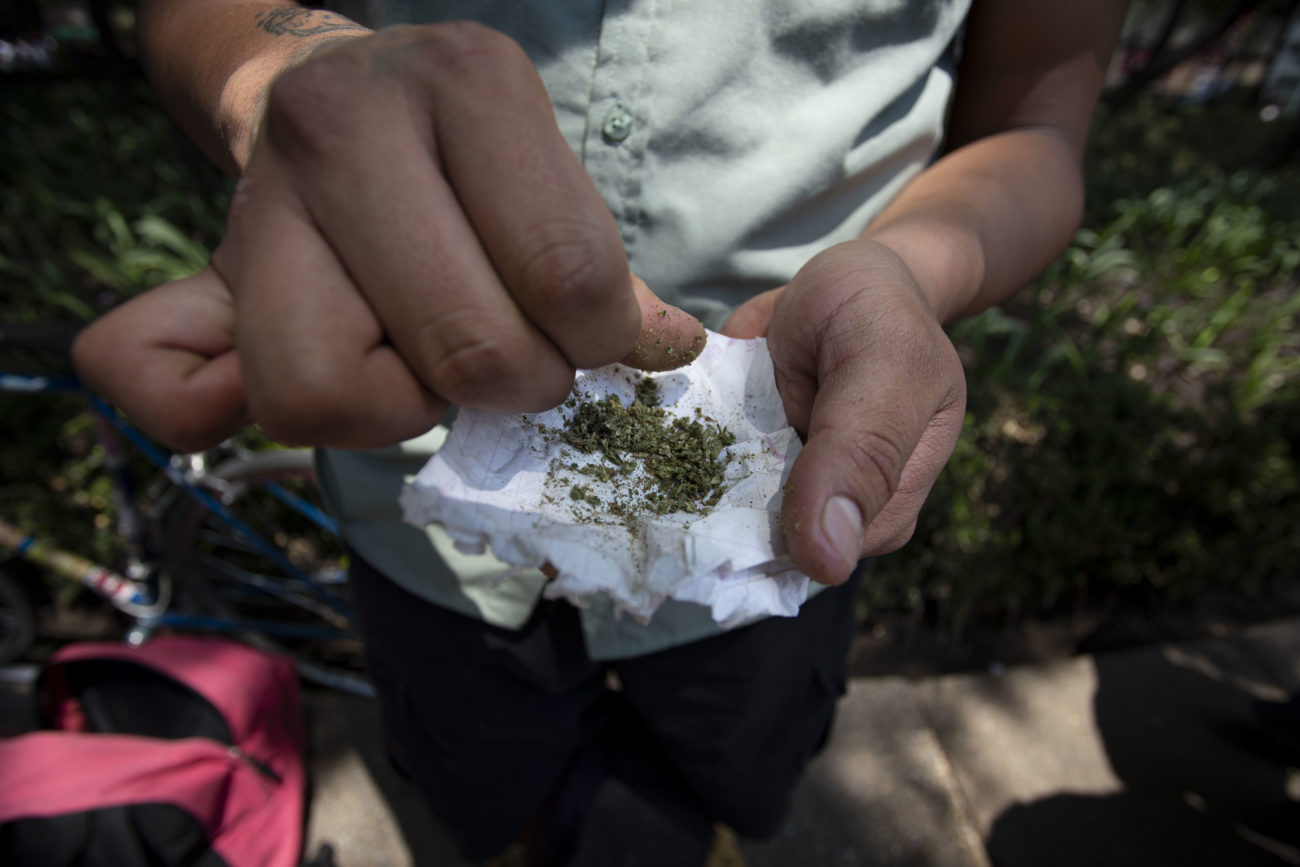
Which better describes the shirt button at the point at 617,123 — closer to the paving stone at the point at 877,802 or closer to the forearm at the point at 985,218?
the forearm at the point at 985,218

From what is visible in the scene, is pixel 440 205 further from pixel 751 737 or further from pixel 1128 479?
pixel 1128 479

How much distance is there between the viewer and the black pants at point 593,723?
4.43 feet

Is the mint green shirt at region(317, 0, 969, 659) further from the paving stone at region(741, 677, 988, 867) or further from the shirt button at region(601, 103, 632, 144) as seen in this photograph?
the paving stone at region(741, 677, 988, 867)

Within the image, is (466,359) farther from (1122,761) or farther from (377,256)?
(1122,761)

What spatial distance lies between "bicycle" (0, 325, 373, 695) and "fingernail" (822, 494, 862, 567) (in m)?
1.81

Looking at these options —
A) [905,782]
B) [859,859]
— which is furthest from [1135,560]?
[859,859]

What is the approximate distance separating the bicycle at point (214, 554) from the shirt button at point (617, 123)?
153cm

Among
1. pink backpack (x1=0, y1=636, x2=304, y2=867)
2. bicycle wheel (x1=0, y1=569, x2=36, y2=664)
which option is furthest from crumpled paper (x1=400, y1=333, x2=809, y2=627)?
bicycle wheel (x1=0, y1=569, x2=36, y2=664)

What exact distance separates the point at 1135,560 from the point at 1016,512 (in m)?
0.56

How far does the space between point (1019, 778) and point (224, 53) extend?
2893 millimetres

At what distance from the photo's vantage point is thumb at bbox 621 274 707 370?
3.09ft

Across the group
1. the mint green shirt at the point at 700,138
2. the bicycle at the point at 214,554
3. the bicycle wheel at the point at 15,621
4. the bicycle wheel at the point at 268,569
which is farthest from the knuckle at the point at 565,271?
the bicycle wheel at the point at 15,621

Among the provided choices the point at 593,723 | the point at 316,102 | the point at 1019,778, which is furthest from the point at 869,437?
the point at 1019,778

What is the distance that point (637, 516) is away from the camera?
1.04m
